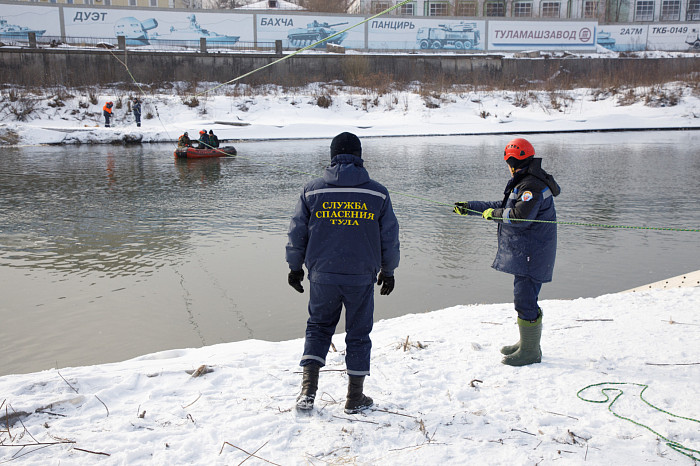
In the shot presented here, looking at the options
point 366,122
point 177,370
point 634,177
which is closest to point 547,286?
point 177,370

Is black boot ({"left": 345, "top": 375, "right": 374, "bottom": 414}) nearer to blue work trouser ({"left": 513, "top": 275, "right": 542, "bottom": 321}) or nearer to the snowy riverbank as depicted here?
the snowy riverbank

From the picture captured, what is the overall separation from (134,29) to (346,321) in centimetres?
4582

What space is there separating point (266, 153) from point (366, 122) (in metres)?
14.5

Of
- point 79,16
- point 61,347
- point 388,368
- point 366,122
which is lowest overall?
point 61,347

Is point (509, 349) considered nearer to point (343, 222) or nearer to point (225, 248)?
point (343, 222)

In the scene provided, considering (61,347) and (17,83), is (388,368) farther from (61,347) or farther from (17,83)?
(17,83)

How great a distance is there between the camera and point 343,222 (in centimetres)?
330

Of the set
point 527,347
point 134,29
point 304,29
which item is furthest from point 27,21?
point 527,347

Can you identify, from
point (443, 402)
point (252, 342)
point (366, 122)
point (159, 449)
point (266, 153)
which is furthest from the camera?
point (366, 122)

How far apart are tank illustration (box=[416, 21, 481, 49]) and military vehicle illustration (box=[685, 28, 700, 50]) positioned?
19.4 meters

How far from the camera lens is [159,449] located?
2904 mm

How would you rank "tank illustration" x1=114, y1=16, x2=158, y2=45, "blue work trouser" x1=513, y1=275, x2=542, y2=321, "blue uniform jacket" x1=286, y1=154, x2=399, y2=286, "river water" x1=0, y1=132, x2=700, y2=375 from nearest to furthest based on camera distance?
1. "blue uniform jacket" x1=286, y1=154, x2=399, y2=286
2. "blue work trouser" x1=513, y1=275, x2=542, y2=321
3. "river water" x1=0, y1=132, x2=700, y2=375
4. "tank illustration" x1=114, y1=16, x2=158, y2=45

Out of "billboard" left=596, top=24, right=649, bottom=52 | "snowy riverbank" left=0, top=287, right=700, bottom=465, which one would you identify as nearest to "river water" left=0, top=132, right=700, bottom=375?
"snowy riverbank" left=0, top=287, right=700, bottom=465

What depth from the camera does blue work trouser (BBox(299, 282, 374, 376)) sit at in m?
3.35
